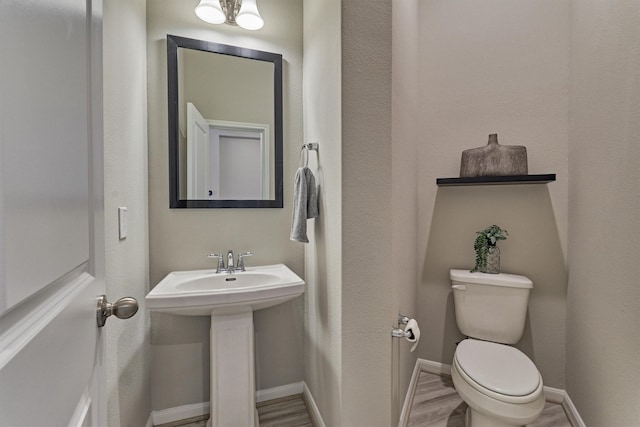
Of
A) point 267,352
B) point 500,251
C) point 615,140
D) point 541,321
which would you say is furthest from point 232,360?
point 615,140

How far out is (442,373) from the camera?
195cm

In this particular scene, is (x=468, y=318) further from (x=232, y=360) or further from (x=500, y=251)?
(x=232, y=360)

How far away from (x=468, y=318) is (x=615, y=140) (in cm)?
118

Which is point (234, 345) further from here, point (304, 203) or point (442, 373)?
point (442, 373)

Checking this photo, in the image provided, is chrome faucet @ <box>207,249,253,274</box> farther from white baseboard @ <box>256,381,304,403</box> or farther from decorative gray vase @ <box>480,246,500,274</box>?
decorative gray vase @ <box>480,246,500,274</box>

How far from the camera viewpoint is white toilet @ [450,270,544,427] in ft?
3.82

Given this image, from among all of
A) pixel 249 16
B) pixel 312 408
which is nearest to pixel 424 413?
pixel 312 408

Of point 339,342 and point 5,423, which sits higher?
point 5,423

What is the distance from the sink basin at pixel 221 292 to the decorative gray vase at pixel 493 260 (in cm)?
125

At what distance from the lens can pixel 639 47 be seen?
3.53 ft

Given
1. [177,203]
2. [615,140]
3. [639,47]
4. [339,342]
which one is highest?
[639,47]

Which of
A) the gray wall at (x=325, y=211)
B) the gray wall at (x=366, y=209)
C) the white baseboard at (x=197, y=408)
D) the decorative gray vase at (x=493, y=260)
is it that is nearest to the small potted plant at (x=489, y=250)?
the decorative gray vase at (x=493, y=260)

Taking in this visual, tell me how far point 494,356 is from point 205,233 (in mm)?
1721

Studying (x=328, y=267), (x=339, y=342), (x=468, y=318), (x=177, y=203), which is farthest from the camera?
(x=468, y=318)
